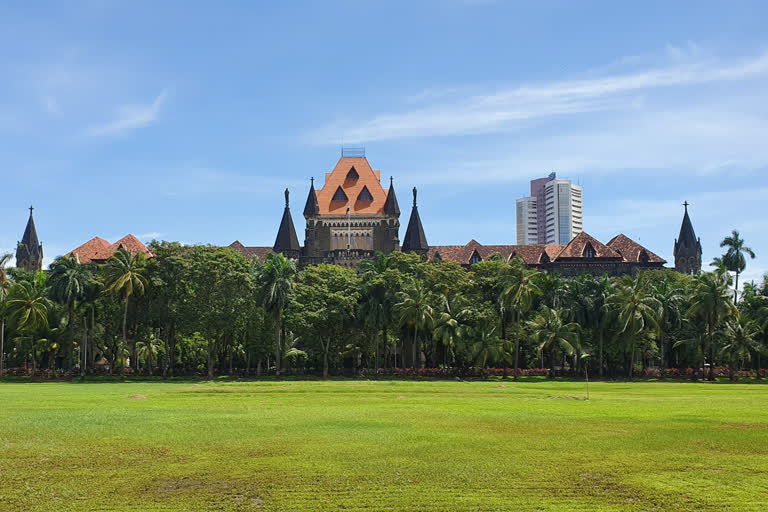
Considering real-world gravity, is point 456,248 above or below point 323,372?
above

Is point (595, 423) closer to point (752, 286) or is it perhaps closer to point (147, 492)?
point (147, 492)

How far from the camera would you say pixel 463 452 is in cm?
2330

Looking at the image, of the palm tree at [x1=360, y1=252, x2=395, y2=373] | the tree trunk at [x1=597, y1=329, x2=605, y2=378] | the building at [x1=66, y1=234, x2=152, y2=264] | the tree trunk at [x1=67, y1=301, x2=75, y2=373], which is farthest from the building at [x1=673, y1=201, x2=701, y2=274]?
the tree trunk at [x1=67, y1=301, x2=75, y2=373]

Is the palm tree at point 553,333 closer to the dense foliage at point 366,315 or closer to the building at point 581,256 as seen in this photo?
the dense foliage at point 366,315

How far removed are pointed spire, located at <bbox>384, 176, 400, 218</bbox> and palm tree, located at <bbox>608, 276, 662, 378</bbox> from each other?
48412 mm

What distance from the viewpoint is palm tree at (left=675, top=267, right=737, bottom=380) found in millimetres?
70812

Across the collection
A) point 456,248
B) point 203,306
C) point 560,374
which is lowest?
point 560,374

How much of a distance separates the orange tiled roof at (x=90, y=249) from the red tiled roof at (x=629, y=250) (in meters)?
74.6

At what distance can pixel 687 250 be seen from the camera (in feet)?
417

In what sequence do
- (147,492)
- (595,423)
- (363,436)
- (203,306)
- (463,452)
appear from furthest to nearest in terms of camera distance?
(203,306) → (595,423) → (363,436) → (463,452) → (147,492)

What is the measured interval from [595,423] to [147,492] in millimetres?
17554

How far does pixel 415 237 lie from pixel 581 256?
948 inches

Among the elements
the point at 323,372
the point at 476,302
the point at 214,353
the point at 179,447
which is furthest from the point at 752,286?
the point at 179,447

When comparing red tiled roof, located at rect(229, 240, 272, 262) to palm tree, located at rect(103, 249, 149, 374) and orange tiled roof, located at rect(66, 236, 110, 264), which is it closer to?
orange tiled roof, located at rect(66, 236, 110, 264)
